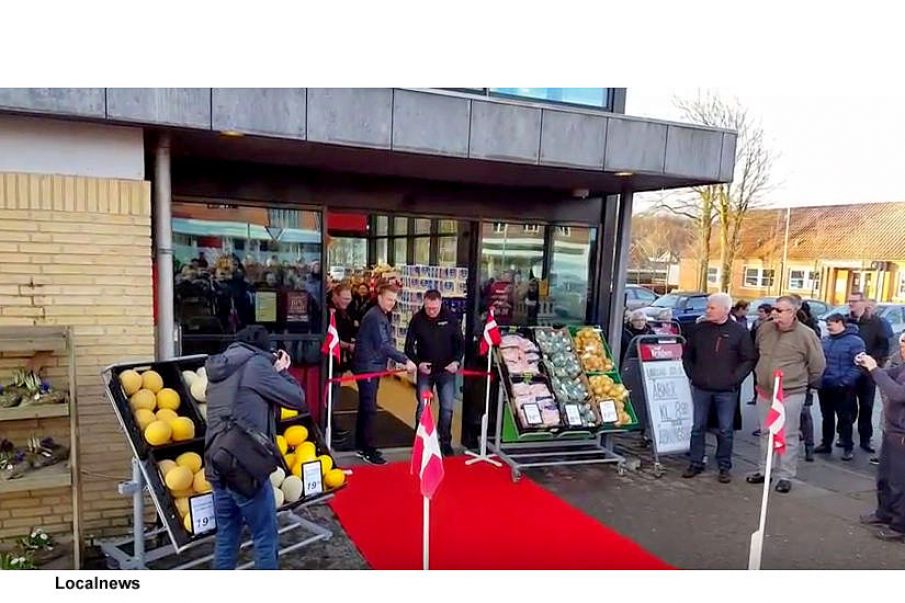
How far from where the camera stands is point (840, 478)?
6219mm

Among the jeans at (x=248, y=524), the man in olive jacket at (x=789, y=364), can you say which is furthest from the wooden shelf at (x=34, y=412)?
the man in olive jacket at (x=789, y=364)

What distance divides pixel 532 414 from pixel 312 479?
235cm

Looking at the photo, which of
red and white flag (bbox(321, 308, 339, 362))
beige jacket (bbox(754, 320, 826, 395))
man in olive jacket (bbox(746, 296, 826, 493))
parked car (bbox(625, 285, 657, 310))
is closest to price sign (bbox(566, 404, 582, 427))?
man in olive jacket (bbox(746, 296, 826, 493))

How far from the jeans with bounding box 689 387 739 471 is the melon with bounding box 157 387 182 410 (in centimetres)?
465

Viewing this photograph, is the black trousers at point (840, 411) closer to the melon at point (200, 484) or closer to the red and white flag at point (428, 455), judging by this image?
the red and white flag at point (428, 455)

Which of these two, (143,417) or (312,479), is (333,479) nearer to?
(312,479)

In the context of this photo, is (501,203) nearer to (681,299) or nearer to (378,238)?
(378,238)

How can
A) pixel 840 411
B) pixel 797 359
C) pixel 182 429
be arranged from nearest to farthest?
pixel 182 429 < pixel 797 359 < pixel 840 411

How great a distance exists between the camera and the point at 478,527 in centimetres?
470

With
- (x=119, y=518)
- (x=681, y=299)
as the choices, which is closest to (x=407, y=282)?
(x=119, y=518)

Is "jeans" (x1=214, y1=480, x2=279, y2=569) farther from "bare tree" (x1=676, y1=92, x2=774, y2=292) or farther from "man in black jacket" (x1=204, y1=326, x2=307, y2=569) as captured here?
"bare tree" (x1=676, y1=92, x2=774, y2=292)

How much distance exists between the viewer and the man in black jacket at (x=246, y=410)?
340 cm

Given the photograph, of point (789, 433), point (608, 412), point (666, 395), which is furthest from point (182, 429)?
point (789, 433)

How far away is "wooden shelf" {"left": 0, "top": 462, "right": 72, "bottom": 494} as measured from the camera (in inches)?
144
